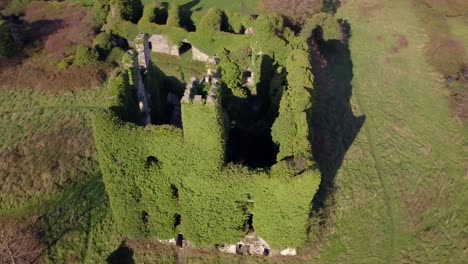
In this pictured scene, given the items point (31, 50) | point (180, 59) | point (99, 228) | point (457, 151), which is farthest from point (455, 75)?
point (31, 50)

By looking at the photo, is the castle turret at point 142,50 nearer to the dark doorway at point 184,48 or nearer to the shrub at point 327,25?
the dark doorway at point 184,48

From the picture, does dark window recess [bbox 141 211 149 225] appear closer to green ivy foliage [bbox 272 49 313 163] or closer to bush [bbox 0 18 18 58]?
green ivy foliage [bbox 272 49 313 163]

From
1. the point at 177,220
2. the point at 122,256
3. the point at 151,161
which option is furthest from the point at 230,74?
the point at 122,256

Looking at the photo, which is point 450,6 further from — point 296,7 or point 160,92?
point 160,92

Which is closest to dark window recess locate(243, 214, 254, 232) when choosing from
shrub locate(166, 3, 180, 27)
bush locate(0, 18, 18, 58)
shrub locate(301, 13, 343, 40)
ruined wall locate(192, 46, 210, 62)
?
ruined wall locate(192, 46, 210, 62)

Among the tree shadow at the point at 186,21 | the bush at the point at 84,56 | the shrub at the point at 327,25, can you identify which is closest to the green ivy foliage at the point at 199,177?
the bush at the point at 84,56
